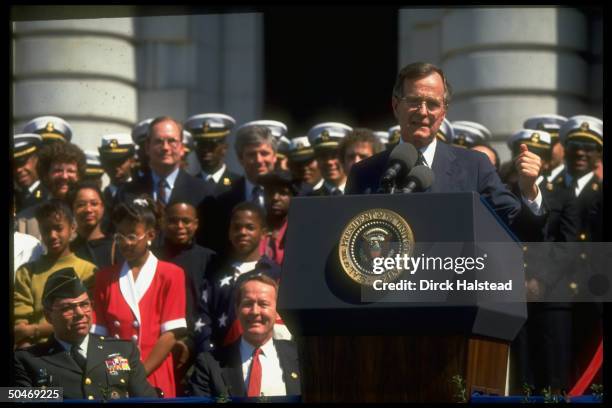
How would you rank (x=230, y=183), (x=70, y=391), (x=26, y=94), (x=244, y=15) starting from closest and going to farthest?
(x=70, y=391), (x=230, y=183), (x=26, y=94), (x=244, y=15)

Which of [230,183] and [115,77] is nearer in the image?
[230,183]

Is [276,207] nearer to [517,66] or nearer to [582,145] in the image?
[582,145]

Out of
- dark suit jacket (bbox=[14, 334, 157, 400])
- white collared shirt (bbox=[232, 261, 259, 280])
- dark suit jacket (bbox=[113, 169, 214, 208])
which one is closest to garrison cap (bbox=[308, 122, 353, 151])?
dark suit jacket (bbox=[113, 169, 214, 208])

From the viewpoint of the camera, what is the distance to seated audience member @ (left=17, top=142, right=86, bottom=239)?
322 inches

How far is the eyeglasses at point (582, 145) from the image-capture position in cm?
812

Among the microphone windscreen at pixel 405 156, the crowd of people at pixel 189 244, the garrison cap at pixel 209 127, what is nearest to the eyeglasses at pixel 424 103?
the microphone windscreen at pixel 405 156

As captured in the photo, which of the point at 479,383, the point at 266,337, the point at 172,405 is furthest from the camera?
the point at 266,337

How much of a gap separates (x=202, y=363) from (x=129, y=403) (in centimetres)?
158

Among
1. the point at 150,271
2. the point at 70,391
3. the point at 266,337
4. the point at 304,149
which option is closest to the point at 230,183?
the point at 304,149

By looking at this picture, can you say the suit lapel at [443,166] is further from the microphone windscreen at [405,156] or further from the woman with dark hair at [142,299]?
the woman with dark hair at [142,299]

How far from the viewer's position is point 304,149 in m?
8.38

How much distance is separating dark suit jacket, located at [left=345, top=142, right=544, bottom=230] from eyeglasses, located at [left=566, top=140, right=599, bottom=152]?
3402mm

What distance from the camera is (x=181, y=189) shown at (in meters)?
7.87

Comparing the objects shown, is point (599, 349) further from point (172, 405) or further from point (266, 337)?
point (172, 405)
